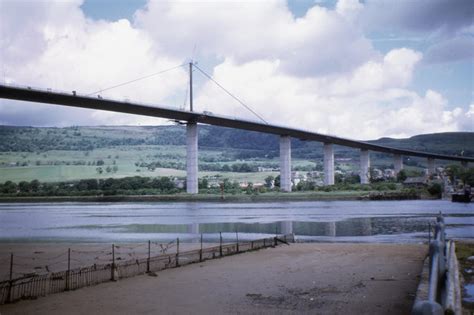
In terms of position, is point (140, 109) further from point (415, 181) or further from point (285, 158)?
point (415, 181)

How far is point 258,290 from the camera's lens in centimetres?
1223

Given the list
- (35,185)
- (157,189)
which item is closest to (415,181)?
(157,189)

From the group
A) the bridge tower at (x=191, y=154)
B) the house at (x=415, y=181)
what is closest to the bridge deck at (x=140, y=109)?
the bridge tower at (x=191, y=154)

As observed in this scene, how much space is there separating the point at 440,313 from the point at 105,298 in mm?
10274

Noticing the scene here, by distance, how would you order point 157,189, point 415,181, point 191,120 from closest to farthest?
point 191,120
point 157,189
point 415,181

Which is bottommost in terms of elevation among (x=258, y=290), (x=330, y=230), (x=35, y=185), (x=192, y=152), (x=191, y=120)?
(x=330, y=230)

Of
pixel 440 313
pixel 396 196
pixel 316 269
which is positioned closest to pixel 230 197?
pixel 396 196

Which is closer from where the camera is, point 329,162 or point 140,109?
point 140,109

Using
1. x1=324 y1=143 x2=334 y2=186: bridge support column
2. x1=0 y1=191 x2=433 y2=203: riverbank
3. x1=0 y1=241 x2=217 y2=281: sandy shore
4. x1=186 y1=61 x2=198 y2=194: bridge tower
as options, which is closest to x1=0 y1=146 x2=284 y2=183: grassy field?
x1=0 y1=191 x2=433 y2=203: riverbank

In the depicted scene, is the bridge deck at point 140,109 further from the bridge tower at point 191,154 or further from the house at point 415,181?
the house at point 415,181

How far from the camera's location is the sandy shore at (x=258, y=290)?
1031 cm

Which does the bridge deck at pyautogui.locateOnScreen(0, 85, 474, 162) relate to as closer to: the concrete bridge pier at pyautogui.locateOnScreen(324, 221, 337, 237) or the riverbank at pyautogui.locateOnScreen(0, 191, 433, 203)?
the riverbank at pyautogui.locateOnScreen(0, 191, 433, 203)

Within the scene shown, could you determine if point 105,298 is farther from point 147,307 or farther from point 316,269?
point 316,269

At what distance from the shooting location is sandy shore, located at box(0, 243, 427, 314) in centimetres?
1031
